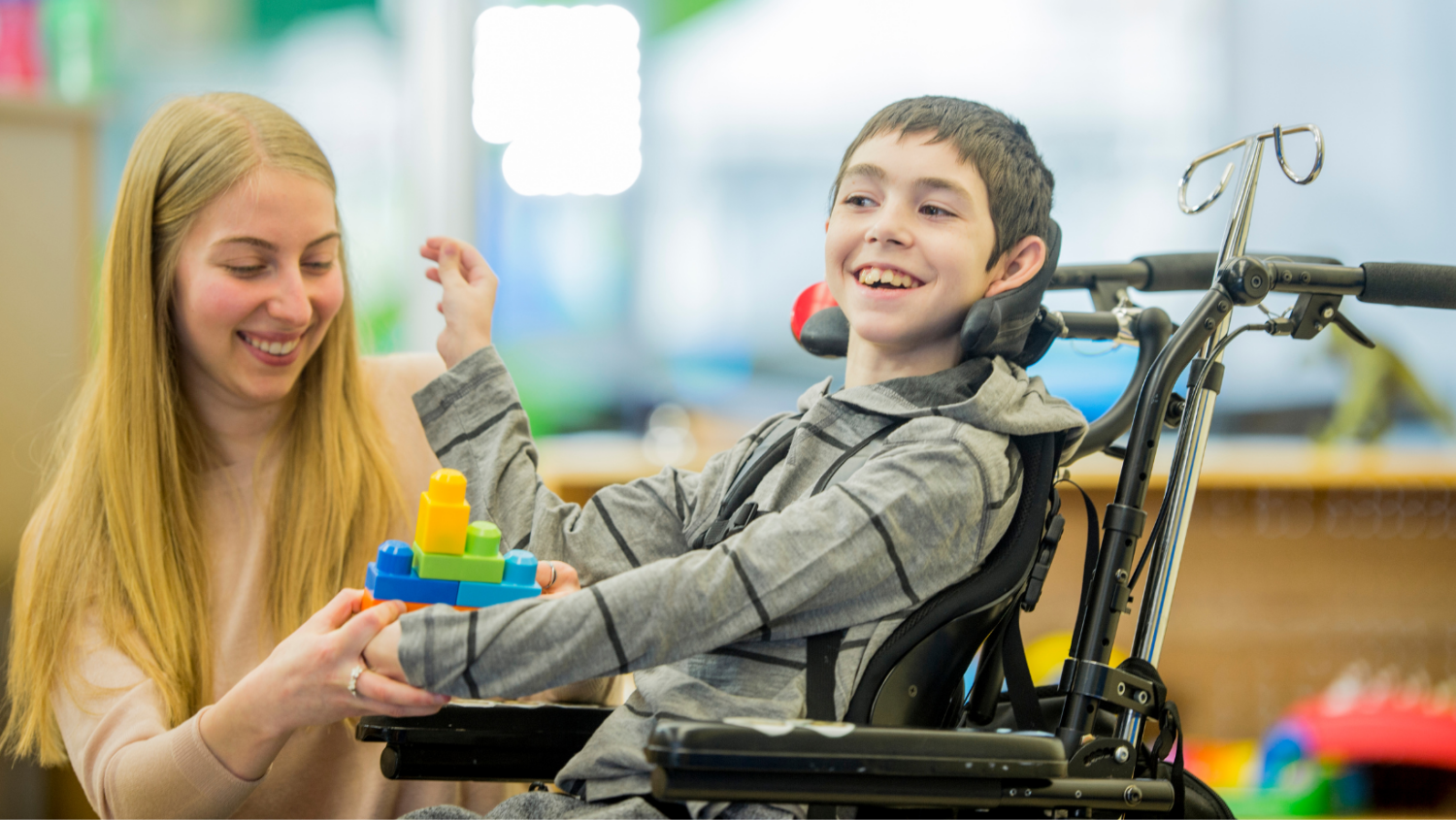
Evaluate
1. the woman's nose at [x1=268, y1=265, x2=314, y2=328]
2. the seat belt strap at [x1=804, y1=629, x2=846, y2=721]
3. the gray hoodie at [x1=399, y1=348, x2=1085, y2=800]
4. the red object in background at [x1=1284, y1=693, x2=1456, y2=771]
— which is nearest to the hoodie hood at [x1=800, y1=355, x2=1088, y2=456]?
the gray hoodie at [x1=399, y1=348, x2=1085, y2=800]

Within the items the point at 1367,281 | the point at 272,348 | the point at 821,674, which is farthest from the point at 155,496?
the point at 1367,281

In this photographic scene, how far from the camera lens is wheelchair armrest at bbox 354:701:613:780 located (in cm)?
105

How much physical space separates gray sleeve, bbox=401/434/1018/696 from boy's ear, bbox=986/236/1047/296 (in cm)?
18

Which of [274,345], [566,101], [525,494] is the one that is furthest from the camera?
[566,101]

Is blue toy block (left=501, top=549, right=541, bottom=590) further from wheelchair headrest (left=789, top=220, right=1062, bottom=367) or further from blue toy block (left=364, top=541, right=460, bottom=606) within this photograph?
wheelchair headrest (left=789, top=220, right=1062, bottom=367)

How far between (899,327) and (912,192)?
130 millimetres

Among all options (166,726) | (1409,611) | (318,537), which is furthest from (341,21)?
(1409,611)

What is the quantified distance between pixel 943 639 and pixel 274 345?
0.82m

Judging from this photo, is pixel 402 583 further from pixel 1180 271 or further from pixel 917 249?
pixel 1180 271

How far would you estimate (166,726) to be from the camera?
1.15 metres

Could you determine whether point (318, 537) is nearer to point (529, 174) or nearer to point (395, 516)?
point (395, 516)

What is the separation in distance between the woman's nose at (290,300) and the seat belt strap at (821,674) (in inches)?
27.2

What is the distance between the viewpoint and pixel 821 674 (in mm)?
945

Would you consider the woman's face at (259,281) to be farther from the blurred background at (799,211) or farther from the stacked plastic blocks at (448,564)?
the blurred background at (799,211)
